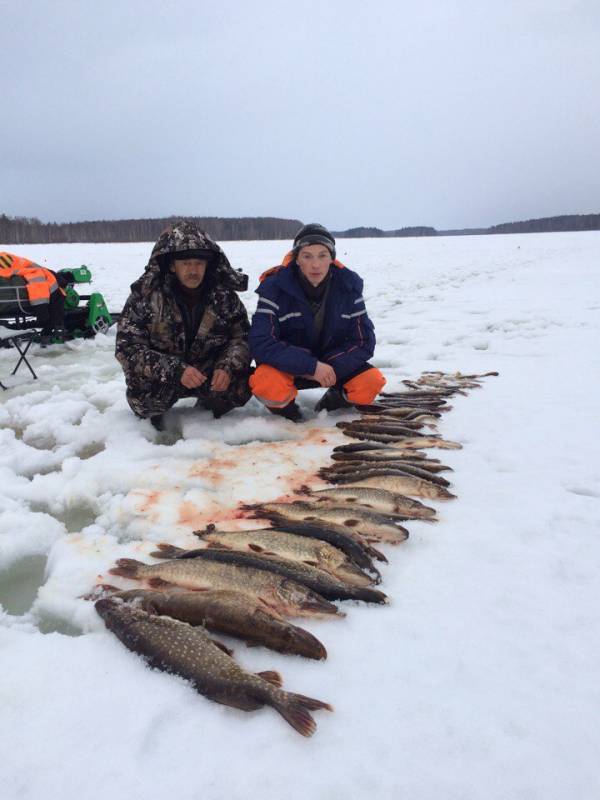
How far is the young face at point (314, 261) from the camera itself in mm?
3855

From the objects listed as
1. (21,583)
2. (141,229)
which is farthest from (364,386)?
(141,229)

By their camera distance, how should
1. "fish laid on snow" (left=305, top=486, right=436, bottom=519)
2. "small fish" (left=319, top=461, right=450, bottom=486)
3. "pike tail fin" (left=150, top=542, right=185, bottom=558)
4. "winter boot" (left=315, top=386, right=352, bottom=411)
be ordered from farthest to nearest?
"winter boot" (left=315, top=386, right=352, bottom=411) < "small fish" (left=319, top=461, right=450, bottom=486) < "fish laid on snow" (left=305, top=486, right=436, bottom=519) < "pike tail fin" (left=150, top=542, right=185, bottom=558)

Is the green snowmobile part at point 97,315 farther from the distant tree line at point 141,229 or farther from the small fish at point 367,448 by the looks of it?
the distant tree line at point 141,229

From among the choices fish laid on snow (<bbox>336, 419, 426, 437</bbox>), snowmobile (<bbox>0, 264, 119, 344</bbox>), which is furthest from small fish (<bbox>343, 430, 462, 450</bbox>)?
snowmobile (<bbox>0, 264, 119, 344</bbox>)

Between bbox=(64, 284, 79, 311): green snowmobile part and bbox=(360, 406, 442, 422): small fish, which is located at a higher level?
bbox=(64, 284, 79, 311): green snowmobile part

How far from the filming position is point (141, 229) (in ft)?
238

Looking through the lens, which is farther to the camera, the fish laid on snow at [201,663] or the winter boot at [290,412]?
the winter boot at [290,412]

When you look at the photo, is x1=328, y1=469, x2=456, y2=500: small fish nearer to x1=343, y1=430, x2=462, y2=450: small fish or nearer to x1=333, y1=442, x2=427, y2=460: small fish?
x1=333, y1=442, x2=427, y2=460: small fish

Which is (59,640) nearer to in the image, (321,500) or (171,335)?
(321,500)

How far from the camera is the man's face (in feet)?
13.2

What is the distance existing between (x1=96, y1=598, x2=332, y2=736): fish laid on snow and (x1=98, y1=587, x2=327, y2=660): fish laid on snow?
2.4 inches

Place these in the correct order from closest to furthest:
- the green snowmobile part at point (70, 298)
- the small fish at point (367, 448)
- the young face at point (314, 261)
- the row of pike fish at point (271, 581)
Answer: the row of pike fish at point (271, 581) < the small fish at point (367, 448) < the young face at point (314, 261) < the green snowmobile part at point (70, 298)

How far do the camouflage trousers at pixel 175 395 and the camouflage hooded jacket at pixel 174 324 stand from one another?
6cm

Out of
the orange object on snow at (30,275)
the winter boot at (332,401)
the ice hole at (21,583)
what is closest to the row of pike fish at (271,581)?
the ice hole at (21,583)
